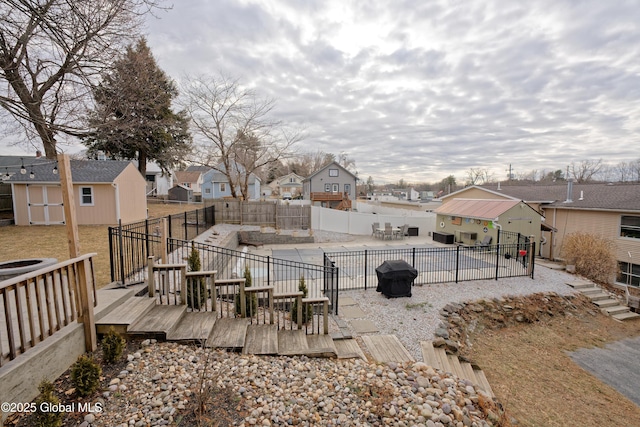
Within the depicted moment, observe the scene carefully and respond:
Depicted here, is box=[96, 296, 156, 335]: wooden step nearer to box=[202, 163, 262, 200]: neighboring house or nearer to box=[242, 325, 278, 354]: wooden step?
box=[242, 325, 278, 354]: wooden step

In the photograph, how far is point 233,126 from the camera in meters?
18.9

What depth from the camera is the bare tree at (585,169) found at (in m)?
38.0

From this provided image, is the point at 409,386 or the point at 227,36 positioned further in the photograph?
the point at 227,36

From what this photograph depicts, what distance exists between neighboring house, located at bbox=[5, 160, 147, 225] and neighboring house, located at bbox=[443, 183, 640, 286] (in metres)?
21.5

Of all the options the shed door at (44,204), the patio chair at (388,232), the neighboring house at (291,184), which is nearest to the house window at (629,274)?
the patio chair at (388,232)

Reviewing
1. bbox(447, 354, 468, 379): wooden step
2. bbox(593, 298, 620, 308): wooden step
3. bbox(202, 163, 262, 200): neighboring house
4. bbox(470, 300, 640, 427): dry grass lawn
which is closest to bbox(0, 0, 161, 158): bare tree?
bbox(447, 354, 468, 379): wooden step

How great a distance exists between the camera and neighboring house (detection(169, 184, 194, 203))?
101 ft

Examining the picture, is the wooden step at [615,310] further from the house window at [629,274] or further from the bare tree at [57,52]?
the bare tree at [57,52]

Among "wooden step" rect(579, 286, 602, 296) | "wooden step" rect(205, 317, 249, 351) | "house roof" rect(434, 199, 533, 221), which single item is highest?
"house roof" rect(434, 199, 533, 221)

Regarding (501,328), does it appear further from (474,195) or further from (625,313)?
(474,195)

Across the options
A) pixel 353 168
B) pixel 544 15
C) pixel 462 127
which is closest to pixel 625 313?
pixel 544 15

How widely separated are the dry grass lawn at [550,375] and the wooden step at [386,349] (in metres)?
1.65

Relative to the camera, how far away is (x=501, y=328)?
7.48 meters

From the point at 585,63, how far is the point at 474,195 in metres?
9.49
